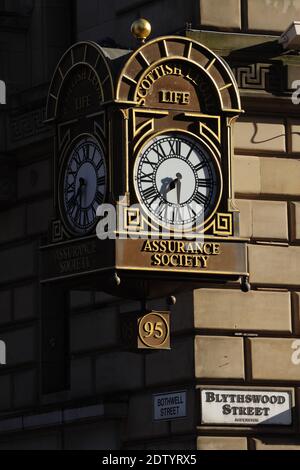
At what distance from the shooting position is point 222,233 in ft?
64.6

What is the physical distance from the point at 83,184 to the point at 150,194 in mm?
921

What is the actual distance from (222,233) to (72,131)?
206 centimetres

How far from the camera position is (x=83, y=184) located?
19.9 m

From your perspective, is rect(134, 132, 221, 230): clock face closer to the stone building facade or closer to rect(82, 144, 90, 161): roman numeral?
rect(82, 144, 90, 161): roman numeral

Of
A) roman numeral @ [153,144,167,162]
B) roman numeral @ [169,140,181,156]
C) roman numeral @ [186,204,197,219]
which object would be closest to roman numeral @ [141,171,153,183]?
roman numeral @ [153,144,167,162]

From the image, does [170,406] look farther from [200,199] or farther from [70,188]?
[200,199]

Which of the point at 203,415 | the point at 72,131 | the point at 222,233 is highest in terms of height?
the point at 72,131

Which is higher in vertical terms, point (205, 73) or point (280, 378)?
point (205, 73)

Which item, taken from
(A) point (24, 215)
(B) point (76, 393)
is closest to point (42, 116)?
(A) point (24, 215)

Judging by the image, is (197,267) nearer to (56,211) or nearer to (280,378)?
(56,211)

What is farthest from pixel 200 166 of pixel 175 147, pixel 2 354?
pixel 2 354

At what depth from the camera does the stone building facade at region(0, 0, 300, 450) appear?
22.3 metres

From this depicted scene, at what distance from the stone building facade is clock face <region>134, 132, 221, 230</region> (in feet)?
8.75

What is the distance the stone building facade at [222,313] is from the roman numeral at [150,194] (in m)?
3.06
